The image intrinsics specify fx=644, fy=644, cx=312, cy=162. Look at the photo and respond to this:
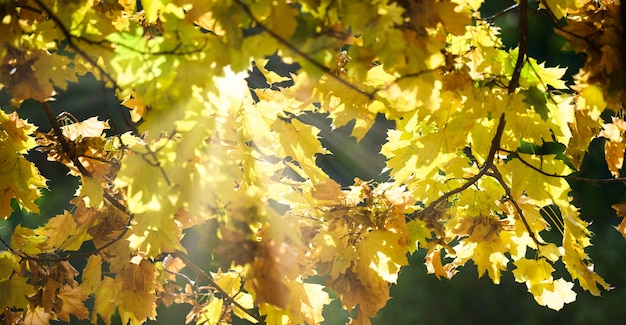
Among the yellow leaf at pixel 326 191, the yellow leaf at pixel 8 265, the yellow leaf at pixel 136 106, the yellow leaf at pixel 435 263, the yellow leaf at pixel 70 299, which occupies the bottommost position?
the yellow leaf at pixel 70 299

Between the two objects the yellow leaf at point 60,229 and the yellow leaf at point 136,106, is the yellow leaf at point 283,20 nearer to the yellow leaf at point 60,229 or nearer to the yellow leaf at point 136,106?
the yellow leaf at point 136,106

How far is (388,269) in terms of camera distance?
1601 millimetres

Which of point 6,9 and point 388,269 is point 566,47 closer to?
point 388,269

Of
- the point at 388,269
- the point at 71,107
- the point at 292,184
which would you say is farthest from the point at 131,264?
the point at 71,107

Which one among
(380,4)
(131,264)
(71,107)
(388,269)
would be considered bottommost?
(71,107)

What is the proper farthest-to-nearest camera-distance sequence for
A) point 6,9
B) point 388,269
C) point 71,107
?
point 71,107
point 388,269
point 6,9

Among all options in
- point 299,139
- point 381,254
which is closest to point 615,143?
point 381,254

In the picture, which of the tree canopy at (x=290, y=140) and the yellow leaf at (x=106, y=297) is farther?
the yellow leaf at (x=106, y=297)

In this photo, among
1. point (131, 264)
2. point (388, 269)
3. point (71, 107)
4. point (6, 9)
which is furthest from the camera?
point (71, 107)

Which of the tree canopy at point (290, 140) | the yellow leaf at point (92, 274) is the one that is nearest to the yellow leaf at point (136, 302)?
the tree canopy at point (290, 140)

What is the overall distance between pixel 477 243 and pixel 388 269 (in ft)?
1.14

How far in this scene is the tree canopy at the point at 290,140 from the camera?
3.38 ft

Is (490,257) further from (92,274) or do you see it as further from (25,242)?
(25,242)

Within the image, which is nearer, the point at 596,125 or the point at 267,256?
the point at 267,256
